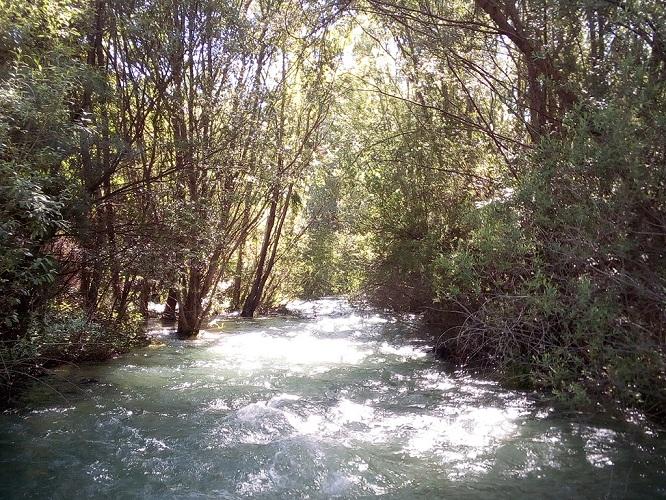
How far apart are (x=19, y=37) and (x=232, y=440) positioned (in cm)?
574

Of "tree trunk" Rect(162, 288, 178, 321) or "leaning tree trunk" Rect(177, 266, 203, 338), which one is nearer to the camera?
"leaning tree trunk" Rect(177, 266, 203, 338)

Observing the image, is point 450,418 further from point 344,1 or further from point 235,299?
point 235,299

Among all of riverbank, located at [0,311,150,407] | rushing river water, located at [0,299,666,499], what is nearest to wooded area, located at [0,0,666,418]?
riverbank, located at [0,311,150,407]

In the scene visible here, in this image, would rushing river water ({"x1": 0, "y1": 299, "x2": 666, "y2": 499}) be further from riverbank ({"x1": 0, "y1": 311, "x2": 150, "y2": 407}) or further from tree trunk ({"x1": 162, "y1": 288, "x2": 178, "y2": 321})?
tree trunk ({"x1": 162, "y1": 288, "x2": 178, "y2": 321})

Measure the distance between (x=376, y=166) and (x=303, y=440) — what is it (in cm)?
893

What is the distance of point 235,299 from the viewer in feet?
72.0

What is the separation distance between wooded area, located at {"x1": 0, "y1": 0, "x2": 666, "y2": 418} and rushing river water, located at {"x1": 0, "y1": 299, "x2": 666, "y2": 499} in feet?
2.21

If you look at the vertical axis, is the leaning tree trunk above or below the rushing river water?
above

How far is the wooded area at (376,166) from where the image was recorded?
5.46 meters

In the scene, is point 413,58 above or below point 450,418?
above

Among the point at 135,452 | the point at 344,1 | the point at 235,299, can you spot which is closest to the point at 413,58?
the point at 344,1

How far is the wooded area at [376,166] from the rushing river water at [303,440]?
67 cm

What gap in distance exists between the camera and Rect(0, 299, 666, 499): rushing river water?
5.25 meters

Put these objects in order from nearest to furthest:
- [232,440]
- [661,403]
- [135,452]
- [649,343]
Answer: [649,343]
[661,403]
[135,452]
[232,440]
